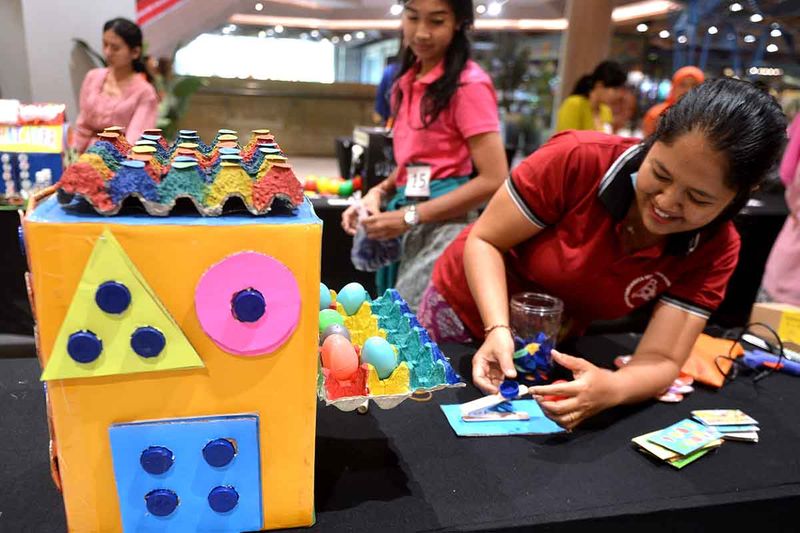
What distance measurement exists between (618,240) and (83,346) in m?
0.89

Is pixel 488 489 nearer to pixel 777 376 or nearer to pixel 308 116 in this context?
pixel 777 376

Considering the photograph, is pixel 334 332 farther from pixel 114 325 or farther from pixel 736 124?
pixel 736 124

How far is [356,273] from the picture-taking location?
Result: 282cm

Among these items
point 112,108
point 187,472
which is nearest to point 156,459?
point 187,472

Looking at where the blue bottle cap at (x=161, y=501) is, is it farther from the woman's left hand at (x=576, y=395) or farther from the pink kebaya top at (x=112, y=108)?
the pink kebaya top at (x=112, y=108)

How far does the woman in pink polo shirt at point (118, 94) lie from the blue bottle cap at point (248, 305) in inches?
93.6

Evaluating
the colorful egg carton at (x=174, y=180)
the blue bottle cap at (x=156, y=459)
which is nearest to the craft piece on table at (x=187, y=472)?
the blue bottle cap at (x=156, y=459)

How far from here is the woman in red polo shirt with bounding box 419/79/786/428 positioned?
90 cm

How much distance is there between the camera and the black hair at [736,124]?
854mm

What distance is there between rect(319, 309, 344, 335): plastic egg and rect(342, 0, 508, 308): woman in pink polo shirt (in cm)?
79

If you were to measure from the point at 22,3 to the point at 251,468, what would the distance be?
12.4ft

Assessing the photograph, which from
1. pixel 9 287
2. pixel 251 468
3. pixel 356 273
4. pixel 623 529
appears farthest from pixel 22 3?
pixel 623 529

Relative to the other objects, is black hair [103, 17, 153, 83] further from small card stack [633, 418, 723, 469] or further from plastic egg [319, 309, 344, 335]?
small card stack [633, 418, 723, 469]

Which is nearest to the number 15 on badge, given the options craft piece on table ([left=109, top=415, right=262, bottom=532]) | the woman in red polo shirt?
the woman in red polo shirt
